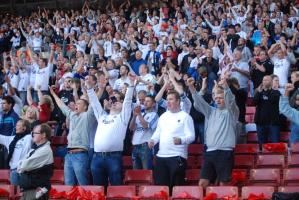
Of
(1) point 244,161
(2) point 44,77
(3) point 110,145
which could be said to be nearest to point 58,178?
(3) point 110,145

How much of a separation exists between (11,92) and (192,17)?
6.97 m

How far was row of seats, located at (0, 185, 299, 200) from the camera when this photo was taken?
25.6 feet

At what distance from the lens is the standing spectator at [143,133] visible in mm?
9383

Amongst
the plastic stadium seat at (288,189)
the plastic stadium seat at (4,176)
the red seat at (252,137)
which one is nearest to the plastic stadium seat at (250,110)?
the red seat at (252,137)

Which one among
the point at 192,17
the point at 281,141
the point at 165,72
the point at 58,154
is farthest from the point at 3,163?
the point at 192,17

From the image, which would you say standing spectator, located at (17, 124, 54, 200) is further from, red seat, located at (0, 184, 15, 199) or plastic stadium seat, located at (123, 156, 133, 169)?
plastic stadium seat, located at (123, 156, 133, 169)

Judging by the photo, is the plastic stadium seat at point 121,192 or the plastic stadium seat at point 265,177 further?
the plastic stadium seat at point 265,177

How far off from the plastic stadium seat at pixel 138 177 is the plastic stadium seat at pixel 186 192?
915 mm

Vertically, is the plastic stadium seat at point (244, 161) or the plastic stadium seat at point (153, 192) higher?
the plastic stadium seat at point (244, 161)

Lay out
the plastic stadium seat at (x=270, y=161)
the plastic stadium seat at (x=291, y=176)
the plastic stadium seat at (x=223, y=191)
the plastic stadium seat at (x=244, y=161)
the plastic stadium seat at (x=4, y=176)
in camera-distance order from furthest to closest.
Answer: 1. the plastic stadium seat at (x=4, y=176)
2. the plastic stadium seat at (x=244, y=161)
3. the plastic stadium seat at (x=270, y=161)
4. the plastic stadium seat at (x=291, y=176)
5. the plastic stadium seat at (x=223, y=191)

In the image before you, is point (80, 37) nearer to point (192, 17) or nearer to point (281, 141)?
point (192, 17)

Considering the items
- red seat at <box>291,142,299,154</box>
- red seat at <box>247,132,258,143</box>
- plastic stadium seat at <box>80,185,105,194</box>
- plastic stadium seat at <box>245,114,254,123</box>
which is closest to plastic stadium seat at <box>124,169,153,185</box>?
plastic stadium seat at <box>80,185,105,194</box>

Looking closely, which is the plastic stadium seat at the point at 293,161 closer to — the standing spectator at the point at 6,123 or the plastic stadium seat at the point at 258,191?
the plastic stadium seat at the point at 258,191

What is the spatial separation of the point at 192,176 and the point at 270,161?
3.74 ft
